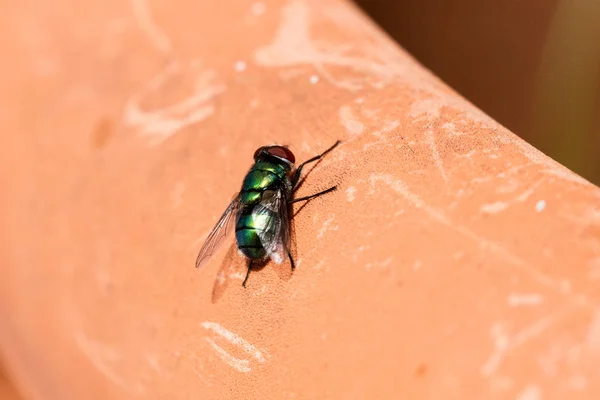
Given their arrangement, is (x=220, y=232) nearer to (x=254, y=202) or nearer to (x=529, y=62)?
(x=254, y=202)

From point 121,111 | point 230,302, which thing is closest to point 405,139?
point 230,302

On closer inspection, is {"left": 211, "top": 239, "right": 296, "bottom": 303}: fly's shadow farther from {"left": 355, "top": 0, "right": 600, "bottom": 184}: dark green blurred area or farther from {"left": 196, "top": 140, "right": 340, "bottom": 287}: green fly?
{"left": 355, "top": 0, "right": 600, "bottom": 184}: dark green blurred area

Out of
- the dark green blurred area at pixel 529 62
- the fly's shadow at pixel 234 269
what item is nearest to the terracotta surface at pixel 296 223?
the fly's shadow at pixel 234 269

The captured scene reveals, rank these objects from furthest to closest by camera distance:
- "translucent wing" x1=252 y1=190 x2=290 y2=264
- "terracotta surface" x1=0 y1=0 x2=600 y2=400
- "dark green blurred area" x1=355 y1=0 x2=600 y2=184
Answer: "dark green blurred area" x1=355 y1=0 x2=600 y2=184 → "translucent wing" x1=252 y1=190 x2=290 y2=264 → "terracotta surface" x1=0 y1=0 x2=600 y2=400

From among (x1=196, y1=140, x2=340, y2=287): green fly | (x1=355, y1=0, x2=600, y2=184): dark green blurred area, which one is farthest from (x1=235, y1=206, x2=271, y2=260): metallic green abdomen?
(x1=355, y1=0, x2=600, y2=184): dark green blurred area

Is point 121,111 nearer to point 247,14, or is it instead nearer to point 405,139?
point 247,14

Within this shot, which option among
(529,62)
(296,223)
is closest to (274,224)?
(296,223)
